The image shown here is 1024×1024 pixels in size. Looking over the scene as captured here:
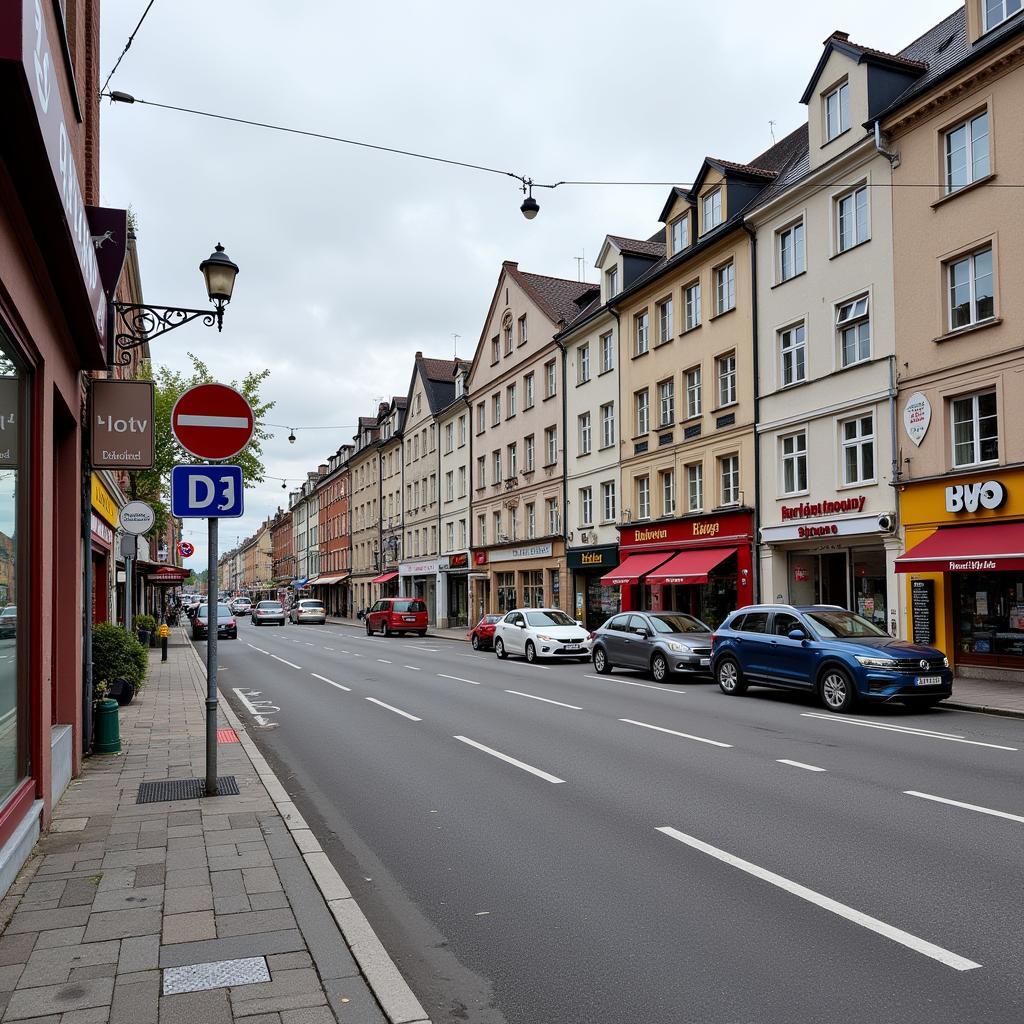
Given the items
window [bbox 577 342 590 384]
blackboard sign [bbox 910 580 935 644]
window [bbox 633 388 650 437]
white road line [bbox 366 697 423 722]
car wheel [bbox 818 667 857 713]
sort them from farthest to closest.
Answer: window [bbox 577 342 590 384] < window [bbox 633 388 650 437] < blackboard sign [bbox 910 580 935 644] < car wheel [bbox 818 667 857 713] < white road line [bbox 366 697 423 722]

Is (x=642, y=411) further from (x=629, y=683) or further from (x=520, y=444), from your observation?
(x=629, y=683)

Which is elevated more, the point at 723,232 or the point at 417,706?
the point at 723,232

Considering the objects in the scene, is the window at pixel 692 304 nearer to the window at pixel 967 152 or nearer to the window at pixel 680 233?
the window at pixel 680 233

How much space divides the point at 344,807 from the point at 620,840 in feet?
8.28

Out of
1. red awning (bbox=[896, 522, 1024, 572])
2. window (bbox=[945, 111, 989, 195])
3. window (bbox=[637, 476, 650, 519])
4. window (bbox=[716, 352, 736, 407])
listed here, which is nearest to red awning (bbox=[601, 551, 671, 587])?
window (bbox=[637, 476, 650, 519])

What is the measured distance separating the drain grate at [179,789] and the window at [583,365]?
28896mm

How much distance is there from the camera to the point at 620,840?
260 inches

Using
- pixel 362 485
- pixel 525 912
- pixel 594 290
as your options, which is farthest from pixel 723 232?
pixel 362 485

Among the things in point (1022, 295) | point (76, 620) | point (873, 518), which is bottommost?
point (76, 620)

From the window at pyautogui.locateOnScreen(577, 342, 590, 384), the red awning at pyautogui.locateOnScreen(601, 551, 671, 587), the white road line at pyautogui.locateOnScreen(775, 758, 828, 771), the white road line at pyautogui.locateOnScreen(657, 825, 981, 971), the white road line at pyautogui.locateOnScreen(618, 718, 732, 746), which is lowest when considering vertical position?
the white road line at pyautogui.locateOnScreen(618, 718, 732, 746)

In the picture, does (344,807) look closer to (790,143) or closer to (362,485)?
(790,143)

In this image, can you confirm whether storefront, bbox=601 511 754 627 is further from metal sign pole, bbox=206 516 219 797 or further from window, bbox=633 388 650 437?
metal sign pole, bbox=206 516 219 797

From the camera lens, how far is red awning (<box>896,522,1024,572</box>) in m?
16.4

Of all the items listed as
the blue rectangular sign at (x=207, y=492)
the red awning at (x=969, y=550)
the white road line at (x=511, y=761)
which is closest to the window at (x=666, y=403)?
the red awning at (x=969, y=550)
